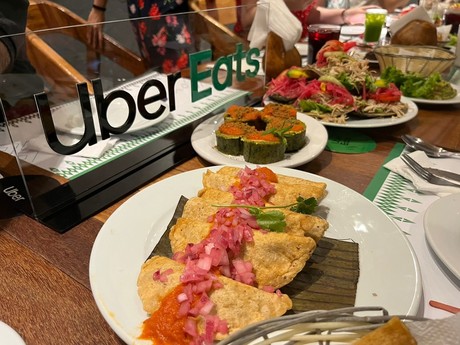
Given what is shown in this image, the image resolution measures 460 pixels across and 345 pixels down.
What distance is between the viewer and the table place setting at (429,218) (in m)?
0.82

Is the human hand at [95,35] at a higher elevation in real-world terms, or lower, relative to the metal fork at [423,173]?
higher

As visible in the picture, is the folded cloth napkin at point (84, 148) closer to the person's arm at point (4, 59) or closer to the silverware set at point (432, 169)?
the person's arm at point (4, 59)

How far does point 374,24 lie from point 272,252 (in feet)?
8.73

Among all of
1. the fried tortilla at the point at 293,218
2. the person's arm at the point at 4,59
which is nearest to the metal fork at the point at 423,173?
the fried tortilla at the point at 293,218

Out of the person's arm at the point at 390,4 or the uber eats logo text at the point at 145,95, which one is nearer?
the uber eats logo text at the point at 145,95

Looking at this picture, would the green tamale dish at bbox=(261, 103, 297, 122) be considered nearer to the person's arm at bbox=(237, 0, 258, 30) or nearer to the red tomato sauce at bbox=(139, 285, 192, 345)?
the person's arm at bbox=(237, 0, 258, 30)

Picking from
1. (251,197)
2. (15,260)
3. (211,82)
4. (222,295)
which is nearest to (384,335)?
(222,295)

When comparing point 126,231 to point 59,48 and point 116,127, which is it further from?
point 59,48

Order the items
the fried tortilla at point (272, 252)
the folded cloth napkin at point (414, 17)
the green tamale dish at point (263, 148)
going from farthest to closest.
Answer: the folded cloth napkin at point (414, 17) → the green tamale dish at point (263, 148) → the fried tortilla at point (272, 252)

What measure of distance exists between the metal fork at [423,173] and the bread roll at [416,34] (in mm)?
1491

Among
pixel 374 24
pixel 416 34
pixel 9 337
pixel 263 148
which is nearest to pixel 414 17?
pixel 416 34

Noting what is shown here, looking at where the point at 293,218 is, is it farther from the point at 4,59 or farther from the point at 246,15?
the point at 246,15

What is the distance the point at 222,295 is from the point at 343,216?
44 cm

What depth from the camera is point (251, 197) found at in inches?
37.9
